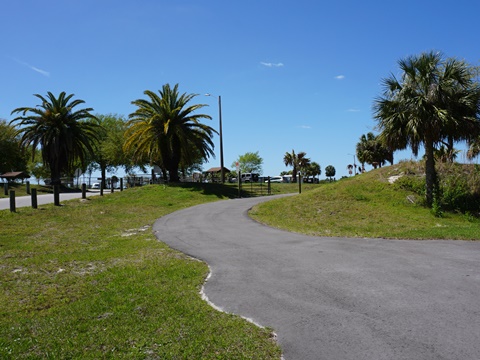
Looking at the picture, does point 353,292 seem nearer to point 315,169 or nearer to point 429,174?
point 429,174

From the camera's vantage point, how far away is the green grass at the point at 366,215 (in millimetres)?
12594

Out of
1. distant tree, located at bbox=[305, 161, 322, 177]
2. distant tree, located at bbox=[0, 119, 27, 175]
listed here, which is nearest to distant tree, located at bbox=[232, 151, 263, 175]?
distant tree, located at bbox=[305, 161, 322, 177]

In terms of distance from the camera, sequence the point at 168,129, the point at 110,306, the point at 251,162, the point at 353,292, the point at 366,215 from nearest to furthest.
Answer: the point at 110,306, the point at 353,292, the point at 366,215, the point at 168,129, the point at 251,162

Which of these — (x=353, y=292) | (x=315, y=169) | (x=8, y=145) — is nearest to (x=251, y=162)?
(x=315, y=169)

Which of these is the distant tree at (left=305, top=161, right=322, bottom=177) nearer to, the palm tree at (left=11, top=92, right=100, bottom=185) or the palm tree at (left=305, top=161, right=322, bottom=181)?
the palm tree at (left=305, top=161, right=322, bottom=181)

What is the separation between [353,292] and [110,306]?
11.7ft

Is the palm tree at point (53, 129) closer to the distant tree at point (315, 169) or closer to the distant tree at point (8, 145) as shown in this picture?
the distant tree at point (8, 145)

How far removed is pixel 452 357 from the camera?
12.4 feet

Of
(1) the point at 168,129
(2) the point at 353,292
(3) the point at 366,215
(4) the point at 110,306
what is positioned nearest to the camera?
(4) the point at 110,306

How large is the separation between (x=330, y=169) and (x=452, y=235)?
364 ft

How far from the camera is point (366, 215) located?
54.1ft

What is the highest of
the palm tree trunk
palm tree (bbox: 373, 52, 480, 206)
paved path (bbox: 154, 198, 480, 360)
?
palm tree (bbox: 373, 52, 480, 206)

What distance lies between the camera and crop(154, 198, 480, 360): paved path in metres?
4.11

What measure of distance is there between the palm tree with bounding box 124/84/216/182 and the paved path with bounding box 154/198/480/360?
72.7 feet
